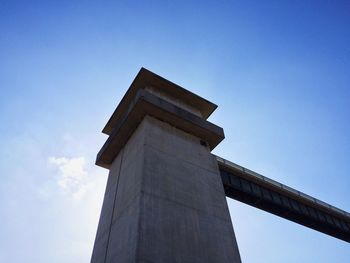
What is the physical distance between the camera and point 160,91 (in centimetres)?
2348

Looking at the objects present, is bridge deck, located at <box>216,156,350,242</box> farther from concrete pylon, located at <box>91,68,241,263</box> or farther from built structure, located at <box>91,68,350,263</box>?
concrete pylon, located at <box>91,68,241,263</box>

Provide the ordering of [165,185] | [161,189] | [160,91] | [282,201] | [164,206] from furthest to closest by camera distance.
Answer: [282,201] → [160,91] → [165,185] → [161,189] → [164,206]

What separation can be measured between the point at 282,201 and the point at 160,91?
51.4ft

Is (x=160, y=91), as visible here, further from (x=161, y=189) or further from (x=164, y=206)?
(x=164, y=206)

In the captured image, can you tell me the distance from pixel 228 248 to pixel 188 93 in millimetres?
13002

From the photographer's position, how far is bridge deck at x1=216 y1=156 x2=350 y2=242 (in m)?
26.0

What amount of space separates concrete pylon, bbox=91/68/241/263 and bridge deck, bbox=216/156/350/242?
5.71 meters

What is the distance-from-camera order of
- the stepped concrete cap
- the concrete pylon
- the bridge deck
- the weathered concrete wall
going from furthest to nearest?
the bridge deck
the stepped concrete cap
the concrete pylon
the weathered concrete wall

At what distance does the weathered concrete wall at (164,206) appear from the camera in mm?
12586

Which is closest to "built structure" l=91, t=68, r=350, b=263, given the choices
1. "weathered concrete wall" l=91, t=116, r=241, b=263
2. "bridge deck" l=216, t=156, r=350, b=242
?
"weathered concrete wall" l=91, t=116, r=241, b=263

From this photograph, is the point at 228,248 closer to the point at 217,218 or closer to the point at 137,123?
the point at 217,218

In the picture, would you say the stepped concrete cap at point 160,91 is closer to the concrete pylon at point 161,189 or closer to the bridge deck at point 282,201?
the concrete pylon at point 161,189

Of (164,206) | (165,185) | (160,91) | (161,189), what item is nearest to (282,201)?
(160,91)

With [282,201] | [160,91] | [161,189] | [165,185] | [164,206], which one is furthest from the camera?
[282,201]
